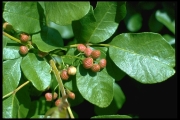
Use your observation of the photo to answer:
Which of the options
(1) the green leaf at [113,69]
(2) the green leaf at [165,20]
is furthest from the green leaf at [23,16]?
(2) the green leaf at [165,20]

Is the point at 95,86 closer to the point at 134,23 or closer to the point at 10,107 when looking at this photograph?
the point at 10,107

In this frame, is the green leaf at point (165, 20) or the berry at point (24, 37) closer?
the berry at point (24, 37)

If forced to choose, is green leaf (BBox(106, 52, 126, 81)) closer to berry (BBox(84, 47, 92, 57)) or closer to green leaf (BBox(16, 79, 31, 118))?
berry (BBox(84, 47, 92, 57))

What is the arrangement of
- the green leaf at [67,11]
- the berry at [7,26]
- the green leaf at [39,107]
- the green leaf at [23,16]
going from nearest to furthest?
the green leaf at [67,11], the green leaf at [23,16], the berry at [7,26], the green leaf at [39,107]

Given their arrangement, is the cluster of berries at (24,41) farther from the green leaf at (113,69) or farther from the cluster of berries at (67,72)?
the green leaf at (113,69)

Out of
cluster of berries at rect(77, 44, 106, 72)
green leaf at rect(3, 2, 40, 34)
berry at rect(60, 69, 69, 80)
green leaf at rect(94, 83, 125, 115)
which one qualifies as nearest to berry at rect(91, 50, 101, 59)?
cluster of berries at rect(77, 44, 106, 72)

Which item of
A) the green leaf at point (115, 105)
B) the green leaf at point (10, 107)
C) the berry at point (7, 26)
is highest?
the berry at point (7, 26)
